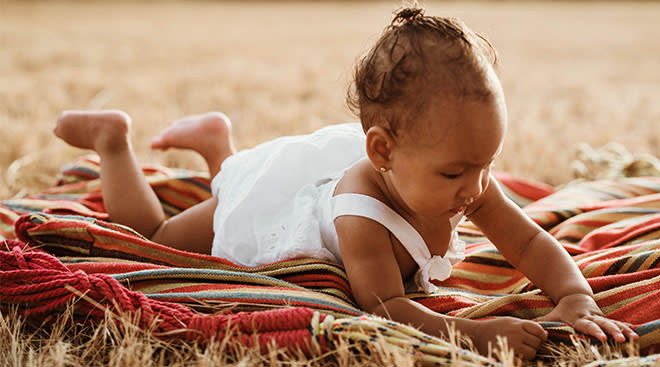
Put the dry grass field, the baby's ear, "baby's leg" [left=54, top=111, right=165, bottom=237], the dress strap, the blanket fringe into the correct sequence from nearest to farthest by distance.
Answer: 1. the blanket fringe
2. the baby's ear
3. the dress strap
4. "baby's leg" [left=54, top=111, right=165, bottom=237]
5. the dry grass field

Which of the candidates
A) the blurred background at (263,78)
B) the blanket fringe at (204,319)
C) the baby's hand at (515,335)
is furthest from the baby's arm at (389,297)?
the blurred background at (263,78)

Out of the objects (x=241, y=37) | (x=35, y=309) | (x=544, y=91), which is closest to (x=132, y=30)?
(x=241, y=37)

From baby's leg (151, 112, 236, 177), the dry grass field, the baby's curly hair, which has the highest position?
the baby's curly hair

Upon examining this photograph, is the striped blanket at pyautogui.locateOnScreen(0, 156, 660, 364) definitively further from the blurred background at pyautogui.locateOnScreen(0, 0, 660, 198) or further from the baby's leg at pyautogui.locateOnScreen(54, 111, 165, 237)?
the blurred background at pyautogui.locateOnScreen(0, 0, 660, 198)

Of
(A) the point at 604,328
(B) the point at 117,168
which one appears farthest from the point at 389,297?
(B) the point at 117,168

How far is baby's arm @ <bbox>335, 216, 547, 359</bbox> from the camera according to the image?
1295 millimetres

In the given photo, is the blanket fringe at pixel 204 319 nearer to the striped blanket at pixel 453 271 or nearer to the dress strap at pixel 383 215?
the striped blanket at pixel 453 271

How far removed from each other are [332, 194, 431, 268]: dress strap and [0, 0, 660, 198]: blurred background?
37cm

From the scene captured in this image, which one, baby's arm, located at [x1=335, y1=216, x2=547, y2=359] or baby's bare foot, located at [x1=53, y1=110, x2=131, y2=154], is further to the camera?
baby's bare foot, located at [x1=53, y1=110, x2=131, y2=154]

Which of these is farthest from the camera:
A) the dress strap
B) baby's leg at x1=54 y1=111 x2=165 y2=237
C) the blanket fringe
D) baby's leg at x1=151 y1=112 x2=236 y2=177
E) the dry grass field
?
the dry grass field

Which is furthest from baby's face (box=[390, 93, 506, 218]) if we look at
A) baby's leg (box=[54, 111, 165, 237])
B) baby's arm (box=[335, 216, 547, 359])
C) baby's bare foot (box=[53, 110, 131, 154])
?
baby's bare foot (box=[53, 110, 131, 154])

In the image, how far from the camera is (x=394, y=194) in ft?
5.01

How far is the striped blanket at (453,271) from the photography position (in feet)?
4.68

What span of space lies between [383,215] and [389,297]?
0.20 meters
